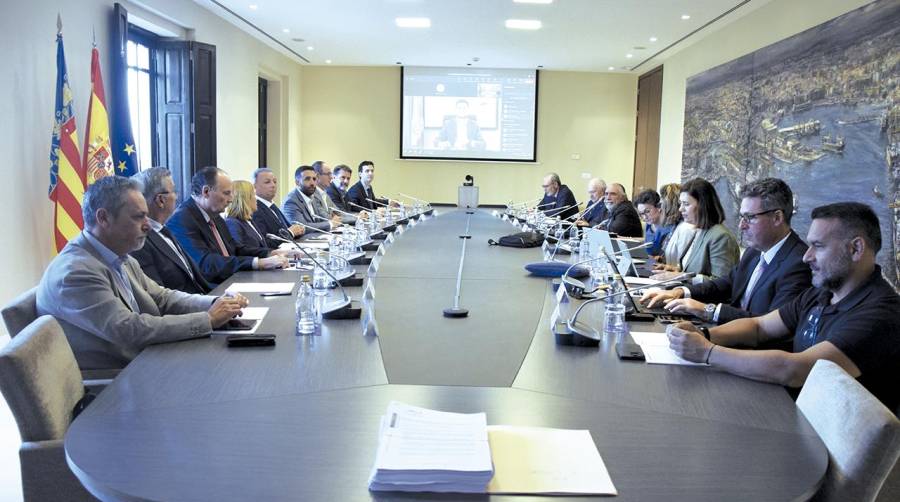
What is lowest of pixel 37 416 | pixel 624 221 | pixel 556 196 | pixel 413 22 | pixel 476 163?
pixel 37 416

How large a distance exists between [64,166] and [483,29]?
20.0 ft

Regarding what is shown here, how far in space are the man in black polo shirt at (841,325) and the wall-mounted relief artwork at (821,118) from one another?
3.76m

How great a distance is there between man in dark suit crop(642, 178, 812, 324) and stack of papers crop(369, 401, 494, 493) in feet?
5.66

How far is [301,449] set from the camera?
4.70 ft

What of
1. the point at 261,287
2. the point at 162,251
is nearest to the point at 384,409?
the point at 261,287

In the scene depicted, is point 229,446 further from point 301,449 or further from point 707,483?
point 707,483

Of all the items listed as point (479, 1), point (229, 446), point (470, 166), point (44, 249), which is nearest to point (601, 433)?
point (229, 446)

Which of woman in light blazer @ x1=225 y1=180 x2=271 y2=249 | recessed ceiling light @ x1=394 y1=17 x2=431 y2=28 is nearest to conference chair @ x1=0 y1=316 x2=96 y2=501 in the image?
woman in light blazer @ x1=225 y1=180 x2=271 y2=249

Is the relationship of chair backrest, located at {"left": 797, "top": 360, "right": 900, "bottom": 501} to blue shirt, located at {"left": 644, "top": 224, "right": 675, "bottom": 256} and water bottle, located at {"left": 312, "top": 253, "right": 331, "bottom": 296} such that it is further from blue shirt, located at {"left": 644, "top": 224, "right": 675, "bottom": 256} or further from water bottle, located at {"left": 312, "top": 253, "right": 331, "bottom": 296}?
blue shirt, located at {"left": 644, "top": 224, "right": 675, "bottom": 256}

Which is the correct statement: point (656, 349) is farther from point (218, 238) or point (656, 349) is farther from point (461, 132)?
point (461, 132)

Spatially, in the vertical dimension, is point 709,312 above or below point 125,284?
below

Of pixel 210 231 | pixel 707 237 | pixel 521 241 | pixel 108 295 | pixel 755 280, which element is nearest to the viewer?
pixel 108 295

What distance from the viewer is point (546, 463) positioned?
1.38 m

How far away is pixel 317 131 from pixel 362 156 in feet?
3.47
